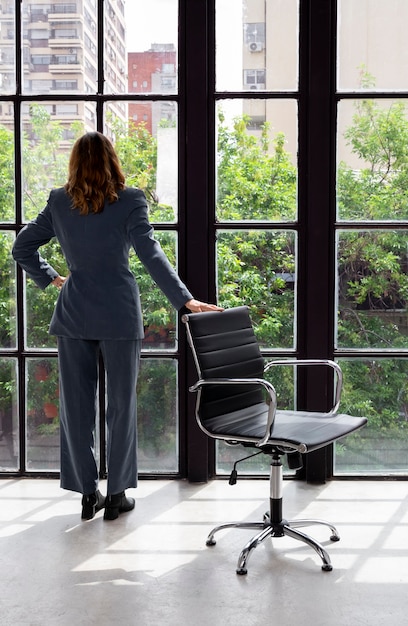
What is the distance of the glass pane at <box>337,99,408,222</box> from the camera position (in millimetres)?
3883

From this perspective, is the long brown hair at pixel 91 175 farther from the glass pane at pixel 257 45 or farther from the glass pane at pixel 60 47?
the glass pane at pixel 257 45

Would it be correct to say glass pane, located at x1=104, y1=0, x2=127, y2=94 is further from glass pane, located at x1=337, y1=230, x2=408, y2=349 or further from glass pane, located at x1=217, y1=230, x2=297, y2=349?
glass pane, located at x1=337, y1=230, x2=408, y2=349

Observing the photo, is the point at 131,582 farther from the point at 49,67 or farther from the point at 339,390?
the point at 49,67

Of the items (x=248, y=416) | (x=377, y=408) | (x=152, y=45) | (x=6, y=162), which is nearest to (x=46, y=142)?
(x=6, y=162)

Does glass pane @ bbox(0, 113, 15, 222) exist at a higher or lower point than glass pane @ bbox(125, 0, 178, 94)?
lower

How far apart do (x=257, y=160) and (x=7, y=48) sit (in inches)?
52.9

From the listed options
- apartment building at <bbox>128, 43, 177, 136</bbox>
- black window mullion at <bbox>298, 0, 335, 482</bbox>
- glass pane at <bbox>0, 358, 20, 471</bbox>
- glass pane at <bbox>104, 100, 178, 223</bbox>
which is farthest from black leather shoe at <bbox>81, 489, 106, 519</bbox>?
apartment building at <bbox>128, 43, 177, 136</bbox>

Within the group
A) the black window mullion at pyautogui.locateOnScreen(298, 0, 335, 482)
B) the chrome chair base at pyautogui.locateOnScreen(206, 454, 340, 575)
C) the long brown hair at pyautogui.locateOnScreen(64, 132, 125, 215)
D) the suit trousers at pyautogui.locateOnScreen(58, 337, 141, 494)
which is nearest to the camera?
the chrome chair base at pyautogui.locateOnScreen(206, 454, 340, 575)

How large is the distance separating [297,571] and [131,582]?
60 cm

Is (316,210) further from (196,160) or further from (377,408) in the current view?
(377,408)

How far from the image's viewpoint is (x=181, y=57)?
12.7ft

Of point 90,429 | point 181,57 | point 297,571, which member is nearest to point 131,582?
point 297,571

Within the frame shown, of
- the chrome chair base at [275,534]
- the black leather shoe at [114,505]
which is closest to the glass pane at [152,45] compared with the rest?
the black leather shoe at [114,505]

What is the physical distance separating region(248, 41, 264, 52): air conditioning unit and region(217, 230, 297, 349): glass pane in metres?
0.87
